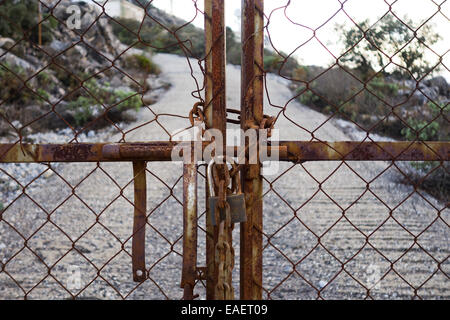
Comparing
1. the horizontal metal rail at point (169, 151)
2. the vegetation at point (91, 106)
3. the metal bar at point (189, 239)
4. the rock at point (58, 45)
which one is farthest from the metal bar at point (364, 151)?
the rock at point (58, 45)

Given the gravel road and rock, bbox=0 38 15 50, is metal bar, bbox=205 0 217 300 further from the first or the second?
rock, bbox=0 38 15 50

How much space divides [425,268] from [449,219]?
1.23 metres

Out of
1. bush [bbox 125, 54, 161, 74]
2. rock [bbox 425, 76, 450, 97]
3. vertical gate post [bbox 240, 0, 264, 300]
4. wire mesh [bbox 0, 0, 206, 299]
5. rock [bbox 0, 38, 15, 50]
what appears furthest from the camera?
bush [bbox 125, 54, 161, 74]

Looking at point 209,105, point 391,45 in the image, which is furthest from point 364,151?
point 391,45

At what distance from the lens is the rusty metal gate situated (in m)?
1.07

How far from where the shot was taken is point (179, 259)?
3.20 metres

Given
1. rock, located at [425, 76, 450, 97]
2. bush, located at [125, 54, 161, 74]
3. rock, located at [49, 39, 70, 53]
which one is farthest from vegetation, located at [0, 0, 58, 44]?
rock, located at [425, 76, 450, 97]

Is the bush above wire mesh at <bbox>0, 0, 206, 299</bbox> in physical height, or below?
above

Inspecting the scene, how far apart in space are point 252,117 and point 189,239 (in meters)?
0.34

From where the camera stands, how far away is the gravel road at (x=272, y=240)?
2.71 metres

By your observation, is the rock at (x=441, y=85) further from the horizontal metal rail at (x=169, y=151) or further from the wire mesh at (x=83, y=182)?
the horizontal metal rail at (x=169, y=151)

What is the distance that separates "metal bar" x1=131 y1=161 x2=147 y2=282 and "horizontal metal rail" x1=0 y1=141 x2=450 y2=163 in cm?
5

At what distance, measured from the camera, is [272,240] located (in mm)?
3596

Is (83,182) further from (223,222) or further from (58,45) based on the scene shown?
(58,45)
